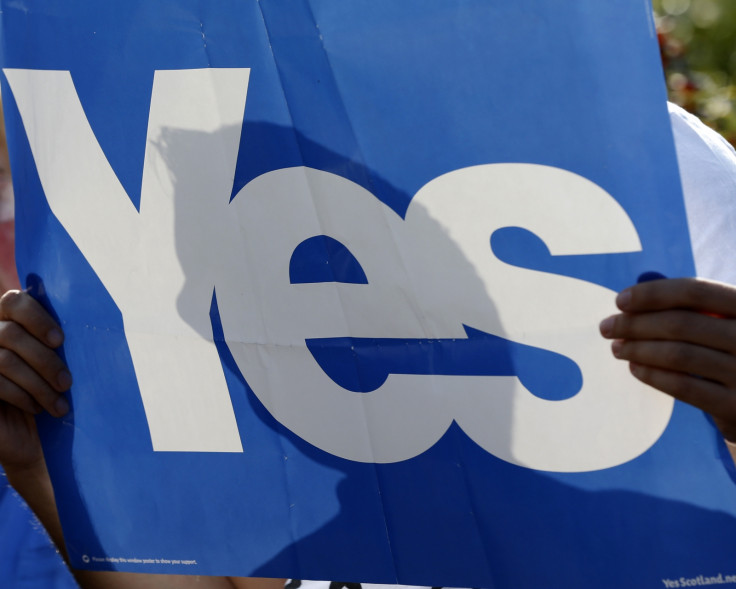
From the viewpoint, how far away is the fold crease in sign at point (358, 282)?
3.15ft

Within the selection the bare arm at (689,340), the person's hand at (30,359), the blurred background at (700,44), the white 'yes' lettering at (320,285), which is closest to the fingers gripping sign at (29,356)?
the person's hand at (30,359)

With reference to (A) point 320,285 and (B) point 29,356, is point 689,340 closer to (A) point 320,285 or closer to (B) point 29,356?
(A) point 320,285

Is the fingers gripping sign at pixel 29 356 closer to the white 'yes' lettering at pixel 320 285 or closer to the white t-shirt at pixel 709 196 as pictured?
the white 'yes' lettering at pixel 320 285

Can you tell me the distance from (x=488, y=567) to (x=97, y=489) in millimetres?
675

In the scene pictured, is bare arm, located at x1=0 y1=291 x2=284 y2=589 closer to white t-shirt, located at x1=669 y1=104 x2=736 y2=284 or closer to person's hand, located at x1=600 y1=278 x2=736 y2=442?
person's hand, located at x1=600 y1=278 x2=736 y2=442

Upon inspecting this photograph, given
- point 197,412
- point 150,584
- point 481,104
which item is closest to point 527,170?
point 481,104

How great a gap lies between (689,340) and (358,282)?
46 cm

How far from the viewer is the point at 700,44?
5.89m

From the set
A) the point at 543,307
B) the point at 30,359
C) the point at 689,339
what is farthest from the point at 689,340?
the point at 30,359

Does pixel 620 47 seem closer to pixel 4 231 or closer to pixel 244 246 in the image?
pixel 244 246

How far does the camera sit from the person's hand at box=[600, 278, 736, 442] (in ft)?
2.92

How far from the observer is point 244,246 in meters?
1.13

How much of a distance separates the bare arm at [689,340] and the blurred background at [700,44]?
365 centimetres

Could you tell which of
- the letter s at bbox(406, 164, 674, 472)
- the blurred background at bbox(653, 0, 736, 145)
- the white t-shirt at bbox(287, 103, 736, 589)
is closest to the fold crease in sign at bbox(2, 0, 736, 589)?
the letter s at bbox(406, 164, 674, 472)
